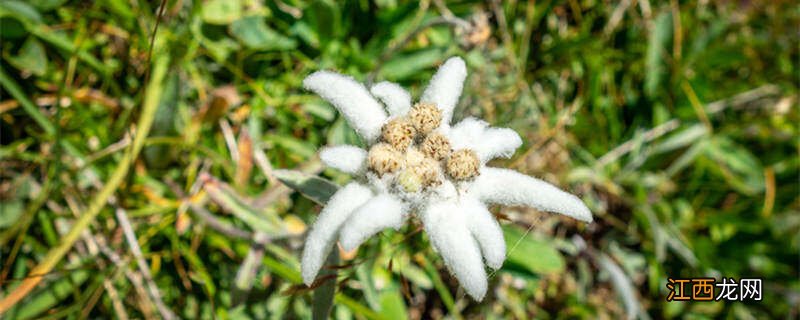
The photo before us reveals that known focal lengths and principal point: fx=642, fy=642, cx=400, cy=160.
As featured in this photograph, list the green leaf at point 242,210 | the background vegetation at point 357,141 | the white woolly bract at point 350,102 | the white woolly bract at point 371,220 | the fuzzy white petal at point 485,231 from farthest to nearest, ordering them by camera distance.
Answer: the background vegetation at point 357,141 < the green leaf at point 242,210 < the white woolly bract at point 350,102 < the fuzzy white petal at point 485,231 < the white woolly bract at point 371,220

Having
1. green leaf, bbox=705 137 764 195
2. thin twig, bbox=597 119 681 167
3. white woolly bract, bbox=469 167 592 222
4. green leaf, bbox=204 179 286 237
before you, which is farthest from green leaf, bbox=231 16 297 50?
green leaf, bbox=705 137 764 195

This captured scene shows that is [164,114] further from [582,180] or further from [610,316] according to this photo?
[610,316]

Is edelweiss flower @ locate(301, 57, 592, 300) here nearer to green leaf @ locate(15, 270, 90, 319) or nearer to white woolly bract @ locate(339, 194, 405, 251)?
white woolly bract @ locate(339, 194, 405, 251)

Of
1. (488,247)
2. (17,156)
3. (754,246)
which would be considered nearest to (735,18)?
(754,246)

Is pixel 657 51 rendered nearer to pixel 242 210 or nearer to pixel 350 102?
pixel 350 102

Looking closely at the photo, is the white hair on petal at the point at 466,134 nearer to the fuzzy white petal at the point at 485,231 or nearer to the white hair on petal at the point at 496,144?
the white hair on petal at the point at 496,144

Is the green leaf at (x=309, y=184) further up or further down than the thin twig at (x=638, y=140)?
further down

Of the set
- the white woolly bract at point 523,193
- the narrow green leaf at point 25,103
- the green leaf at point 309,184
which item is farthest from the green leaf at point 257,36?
the white woolly bract at point 523,193

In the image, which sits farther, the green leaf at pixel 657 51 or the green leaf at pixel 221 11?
the green leaf at pixel 657 51
